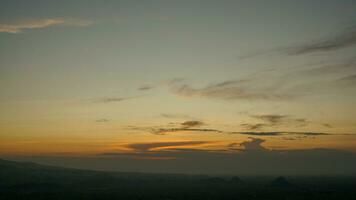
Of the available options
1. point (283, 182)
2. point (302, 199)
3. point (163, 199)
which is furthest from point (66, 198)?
point (283, 182)

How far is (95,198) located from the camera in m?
110

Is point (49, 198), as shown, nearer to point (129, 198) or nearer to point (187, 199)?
point (129, 198)

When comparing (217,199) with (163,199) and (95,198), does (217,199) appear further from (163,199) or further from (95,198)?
(95,198)

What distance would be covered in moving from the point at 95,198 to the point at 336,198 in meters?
70.1

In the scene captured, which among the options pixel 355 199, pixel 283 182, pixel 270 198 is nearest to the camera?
pixel 355 199

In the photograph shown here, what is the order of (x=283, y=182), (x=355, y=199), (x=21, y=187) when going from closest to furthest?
(x=355, y=199)
(x=21, y=187)
(x=283, y=182)

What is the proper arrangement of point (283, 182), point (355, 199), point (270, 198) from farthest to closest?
point (283, 182) → point (270, 198) → point (355, 199)

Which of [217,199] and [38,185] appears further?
[38,185]

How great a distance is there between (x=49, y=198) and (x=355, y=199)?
3427 inches

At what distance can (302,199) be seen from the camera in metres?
108

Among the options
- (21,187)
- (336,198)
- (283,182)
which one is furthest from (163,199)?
(283,182)

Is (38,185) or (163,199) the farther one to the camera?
(38,185)

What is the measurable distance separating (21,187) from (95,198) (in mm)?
54890

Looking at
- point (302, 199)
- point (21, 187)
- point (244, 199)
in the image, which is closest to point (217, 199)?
point (244, 199)
